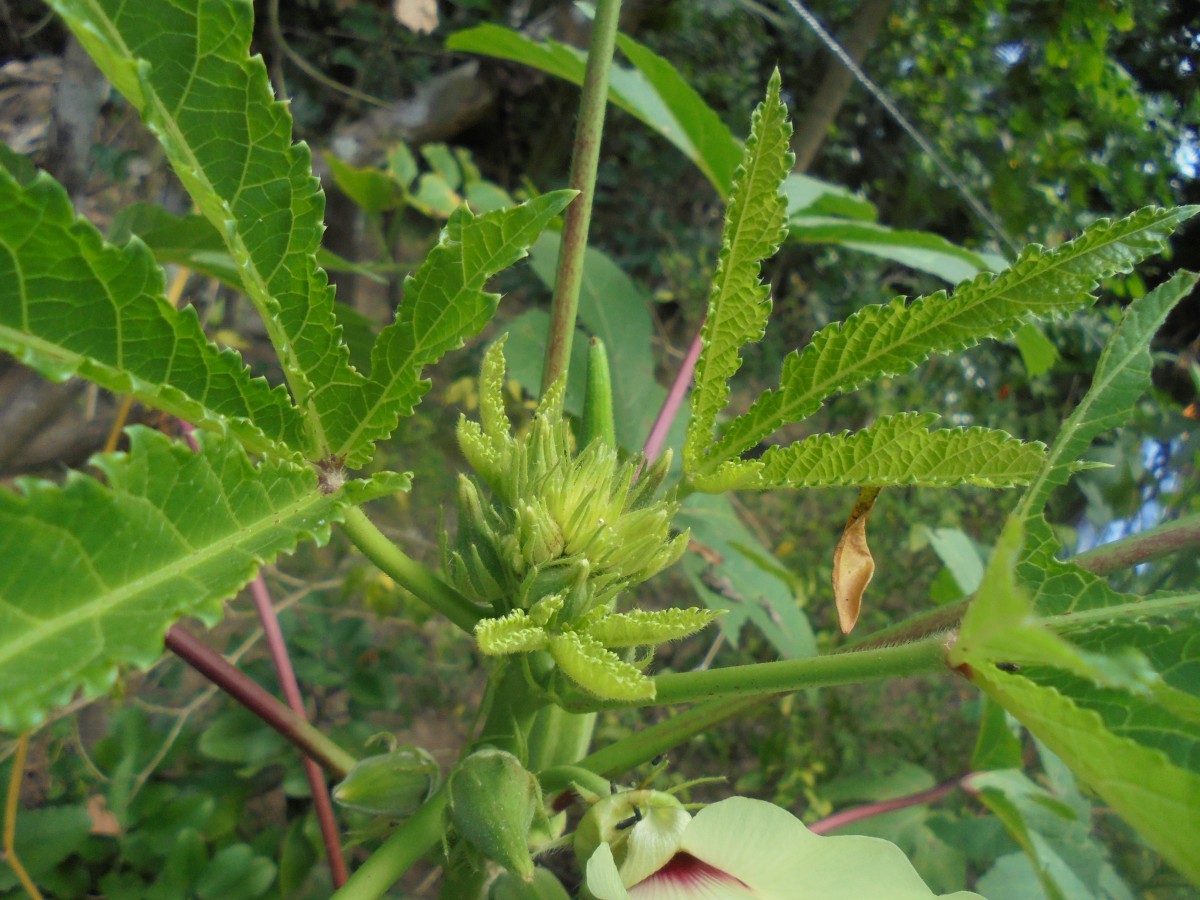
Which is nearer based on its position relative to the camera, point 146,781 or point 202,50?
point 202,50

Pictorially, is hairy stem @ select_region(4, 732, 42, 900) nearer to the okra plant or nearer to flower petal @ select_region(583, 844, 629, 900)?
the okra plant

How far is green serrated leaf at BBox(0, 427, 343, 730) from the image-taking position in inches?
9.0

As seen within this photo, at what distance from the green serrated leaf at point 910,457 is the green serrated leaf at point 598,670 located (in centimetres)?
14

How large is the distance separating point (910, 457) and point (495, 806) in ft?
0.91

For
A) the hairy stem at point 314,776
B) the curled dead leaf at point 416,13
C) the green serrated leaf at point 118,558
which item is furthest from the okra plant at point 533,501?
the curled dead leaf at point 416,13

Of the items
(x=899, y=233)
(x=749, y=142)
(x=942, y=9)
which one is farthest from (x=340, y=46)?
(x=749, y=142)

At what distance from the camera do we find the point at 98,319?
31cm

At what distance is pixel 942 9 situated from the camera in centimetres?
246

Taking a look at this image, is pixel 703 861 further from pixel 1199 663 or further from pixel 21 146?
pixel 21 146

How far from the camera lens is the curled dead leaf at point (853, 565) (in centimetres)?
47

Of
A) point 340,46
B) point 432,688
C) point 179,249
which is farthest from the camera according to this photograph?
point 340,46

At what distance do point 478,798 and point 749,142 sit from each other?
0.36 meters

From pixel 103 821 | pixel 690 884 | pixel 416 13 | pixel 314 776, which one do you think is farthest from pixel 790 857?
pixel 416 13

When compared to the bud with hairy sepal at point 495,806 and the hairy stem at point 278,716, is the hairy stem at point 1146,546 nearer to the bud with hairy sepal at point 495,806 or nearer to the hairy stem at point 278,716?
the bud with hairy sepal at point 495,806
